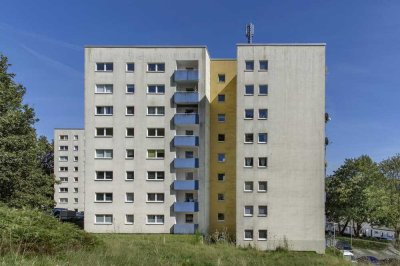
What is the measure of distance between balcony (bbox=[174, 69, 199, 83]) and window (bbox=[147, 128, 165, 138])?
6330mm

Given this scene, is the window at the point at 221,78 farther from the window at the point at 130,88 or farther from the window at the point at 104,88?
the window at the point at 104,88

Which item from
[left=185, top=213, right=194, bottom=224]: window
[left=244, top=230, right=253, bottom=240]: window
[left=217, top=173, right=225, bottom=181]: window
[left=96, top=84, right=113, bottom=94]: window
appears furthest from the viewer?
[left=217, top=173, right=225, bottom=181]: window

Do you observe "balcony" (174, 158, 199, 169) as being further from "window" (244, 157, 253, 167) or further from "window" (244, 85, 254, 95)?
"window" (244, 85, 254, 95)

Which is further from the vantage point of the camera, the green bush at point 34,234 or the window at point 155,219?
the window at point 155,219

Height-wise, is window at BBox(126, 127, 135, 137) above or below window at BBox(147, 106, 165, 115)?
below

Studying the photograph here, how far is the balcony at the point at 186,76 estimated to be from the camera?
45938 millimetres

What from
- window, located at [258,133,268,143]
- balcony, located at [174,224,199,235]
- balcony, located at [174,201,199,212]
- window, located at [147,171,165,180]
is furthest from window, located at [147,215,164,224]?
window, located at [258,133,268,143]

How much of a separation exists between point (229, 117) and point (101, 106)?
52.2ft

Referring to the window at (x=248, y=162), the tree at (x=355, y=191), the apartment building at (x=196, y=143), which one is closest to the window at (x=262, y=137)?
the apartment building at (x=196, y=143)

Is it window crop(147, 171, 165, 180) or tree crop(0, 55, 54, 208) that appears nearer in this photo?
tree crop(0, 55, 54, 208)

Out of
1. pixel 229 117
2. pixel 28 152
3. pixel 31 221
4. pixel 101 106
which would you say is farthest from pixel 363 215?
pixel 31 221

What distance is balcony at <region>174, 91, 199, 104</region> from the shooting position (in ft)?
150

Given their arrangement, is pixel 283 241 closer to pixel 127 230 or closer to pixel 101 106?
pixel 127 230

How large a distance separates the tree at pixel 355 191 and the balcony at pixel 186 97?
3603 cm
